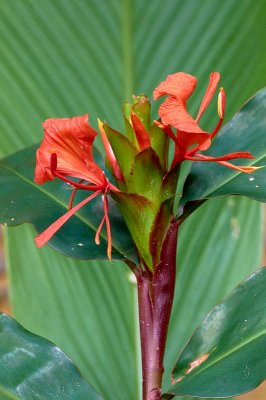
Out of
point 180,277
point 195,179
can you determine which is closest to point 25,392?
point 195,179

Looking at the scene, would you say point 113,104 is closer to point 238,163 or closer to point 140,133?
point 238,163

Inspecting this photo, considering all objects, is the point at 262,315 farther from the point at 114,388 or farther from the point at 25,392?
the point at 114,388

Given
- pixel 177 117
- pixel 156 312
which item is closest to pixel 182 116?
pixel 177 117

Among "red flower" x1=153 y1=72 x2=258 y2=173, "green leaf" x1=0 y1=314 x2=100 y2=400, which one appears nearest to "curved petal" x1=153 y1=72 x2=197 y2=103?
"red flower" x1=153 y1=72 x2=258 y2=173

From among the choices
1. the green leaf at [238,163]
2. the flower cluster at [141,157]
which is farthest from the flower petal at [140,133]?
the green leaf at [238,163]

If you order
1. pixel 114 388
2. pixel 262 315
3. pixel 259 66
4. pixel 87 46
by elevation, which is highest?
pixel 87 46

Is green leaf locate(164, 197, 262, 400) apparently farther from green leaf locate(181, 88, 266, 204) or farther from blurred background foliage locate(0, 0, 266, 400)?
green leaf locate(181, 88, 266, 204)

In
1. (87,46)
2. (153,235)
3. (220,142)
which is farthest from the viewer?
(87,46)
